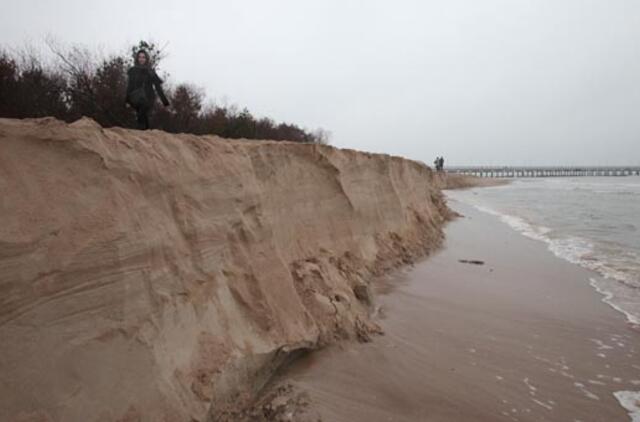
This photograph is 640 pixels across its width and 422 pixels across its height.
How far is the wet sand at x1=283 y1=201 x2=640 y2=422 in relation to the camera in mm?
3520

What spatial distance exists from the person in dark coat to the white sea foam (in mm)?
6148

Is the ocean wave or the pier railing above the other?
the pier railing

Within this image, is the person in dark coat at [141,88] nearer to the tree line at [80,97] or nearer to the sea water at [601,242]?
the tree line at [80,97]

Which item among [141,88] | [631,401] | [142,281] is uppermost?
[141,88]

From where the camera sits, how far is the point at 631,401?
146 inches

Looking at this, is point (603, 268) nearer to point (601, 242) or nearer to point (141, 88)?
point (601, 242)

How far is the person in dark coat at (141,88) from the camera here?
5520 millimetres

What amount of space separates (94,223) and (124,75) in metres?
7.09

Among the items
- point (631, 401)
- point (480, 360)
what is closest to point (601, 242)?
point (631, 401)

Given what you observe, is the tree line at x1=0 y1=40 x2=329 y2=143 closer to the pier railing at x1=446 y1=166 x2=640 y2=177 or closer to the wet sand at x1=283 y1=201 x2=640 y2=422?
the wet sand at x1=283 y1=201 x2=640 y2=422

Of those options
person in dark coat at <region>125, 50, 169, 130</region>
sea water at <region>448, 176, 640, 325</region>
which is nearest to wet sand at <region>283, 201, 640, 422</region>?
sea water at <region>448, 176, 640, 325</region>

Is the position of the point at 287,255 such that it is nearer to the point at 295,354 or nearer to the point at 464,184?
the point at 295,354

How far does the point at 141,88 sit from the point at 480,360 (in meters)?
5.30

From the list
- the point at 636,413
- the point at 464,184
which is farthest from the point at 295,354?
the point at 464,184
